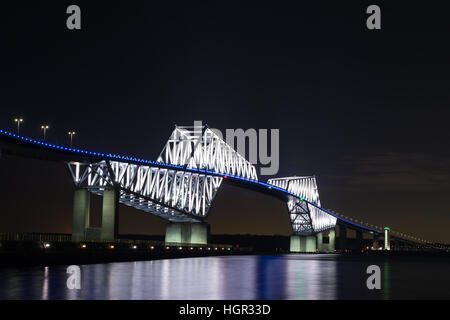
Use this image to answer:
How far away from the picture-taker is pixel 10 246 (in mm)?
48375

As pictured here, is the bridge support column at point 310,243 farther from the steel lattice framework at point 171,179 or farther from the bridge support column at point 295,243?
the steel lattice framework at point 171,179

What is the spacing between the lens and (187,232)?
397ft

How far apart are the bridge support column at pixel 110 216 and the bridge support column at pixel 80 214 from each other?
2.55 m

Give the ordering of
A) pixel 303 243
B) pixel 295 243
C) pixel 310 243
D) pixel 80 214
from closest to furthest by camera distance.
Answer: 1. pixel 80 214
2. pixel 295 243
3. pixel 310 243
4. pixel 303 243

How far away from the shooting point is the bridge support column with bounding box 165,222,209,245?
119 m

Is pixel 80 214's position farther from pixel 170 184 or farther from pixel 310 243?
pixel 310 243

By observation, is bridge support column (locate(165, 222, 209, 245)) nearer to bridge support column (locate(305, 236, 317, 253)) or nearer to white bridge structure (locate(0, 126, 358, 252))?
white bridge structure (locate(0, 126, 358, 252))

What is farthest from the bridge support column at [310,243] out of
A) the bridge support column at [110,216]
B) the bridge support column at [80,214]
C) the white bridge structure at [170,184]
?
the bridge support column at [80,214]

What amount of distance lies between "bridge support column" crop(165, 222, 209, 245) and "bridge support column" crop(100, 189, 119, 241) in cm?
3329

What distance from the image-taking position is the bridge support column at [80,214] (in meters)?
81.4

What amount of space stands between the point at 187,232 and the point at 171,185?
1346cm

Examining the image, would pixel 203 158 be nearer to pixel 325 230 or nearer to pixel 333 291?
pixel 325 230

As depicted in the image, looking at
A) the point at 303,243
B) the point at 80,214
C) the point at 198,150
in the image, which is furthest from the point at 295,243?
the point at 80,214
